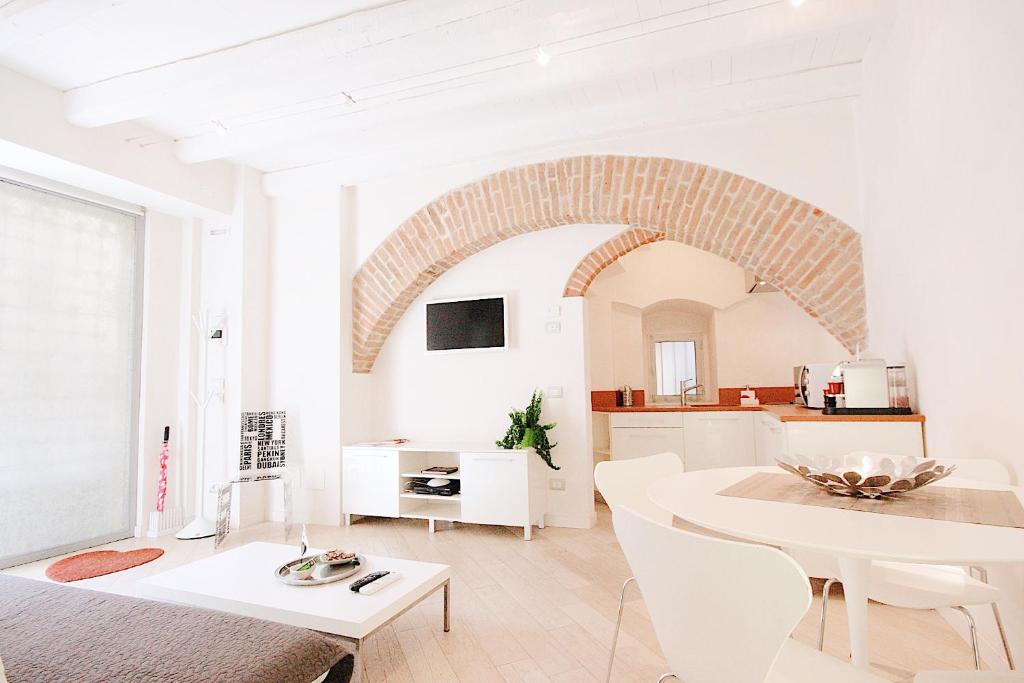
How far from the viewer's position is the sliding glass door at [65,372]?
3.82 metres

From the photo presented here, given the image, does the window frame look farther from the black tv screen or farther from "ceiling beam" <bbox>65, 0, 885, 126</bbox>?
"ceiling beam" <bbox>65, 0, 885, 126</bbox>

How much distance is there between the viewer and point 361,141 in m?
4.61

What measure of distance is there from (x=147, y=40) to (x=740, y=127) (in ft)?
12.3

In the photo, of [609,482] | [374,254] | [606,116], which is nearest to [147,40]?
[374,254]

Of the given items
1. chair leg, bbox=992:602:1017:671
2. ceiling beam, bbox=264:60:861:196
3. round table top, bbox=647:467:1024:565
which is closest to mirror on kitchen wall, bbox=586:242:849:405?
ceiling beam, bbox=264:60:861:196

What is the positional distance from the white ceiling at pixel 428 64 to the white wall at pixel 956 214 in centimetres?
53

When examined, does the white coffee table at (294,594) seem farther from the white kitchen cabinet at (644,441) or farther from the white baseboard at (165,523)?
the white kitchen cabinet at (644,441)

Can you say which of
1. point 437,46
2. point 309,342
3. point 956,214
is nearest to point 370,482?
point 309,342

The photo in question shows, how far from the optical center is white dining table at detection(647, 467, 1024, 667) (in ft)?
3.42

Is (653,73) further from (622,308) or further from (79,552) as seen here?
(79,552)

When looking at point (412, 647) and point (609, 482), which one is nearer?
point (609, 482)

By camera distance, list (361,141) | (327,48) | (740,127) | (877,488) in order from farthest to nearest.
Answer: (361,141), (740,127), (327,48), (877,488)

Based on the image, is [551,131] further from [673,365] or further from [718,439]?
[673,365]

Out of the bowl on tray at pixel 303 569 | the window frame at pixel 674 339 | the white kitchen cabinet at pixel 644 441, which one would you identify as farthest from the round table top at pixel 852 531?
the window frame at pixel 674 339
